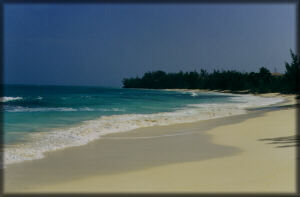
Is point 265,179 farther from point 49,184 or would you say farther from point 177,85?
point 177,85

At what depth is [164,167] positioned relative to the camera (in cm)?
628

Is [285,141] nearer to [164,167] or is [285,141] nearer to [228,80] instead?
[164,167]

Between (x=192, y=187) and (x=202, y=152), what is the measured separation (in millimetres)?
2937

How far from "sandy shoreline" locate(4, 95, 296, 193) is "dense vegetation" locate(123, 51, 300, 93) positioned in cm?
3559

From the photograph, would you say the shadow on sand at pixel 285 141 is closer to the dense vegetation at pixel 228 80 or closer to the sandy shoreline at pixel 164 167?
the sandy shoreline at pixel 164 167

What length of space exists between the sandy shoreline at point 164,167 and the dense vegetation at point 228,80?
35.6m

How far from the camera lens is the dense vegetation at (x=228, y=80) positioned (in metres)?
50.3

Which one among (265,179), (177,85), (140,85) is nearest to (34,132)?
(265,179)

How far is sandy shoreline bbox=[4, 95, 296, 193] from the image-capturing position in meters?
5.04

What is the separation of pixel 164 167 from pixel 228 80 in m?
93.4

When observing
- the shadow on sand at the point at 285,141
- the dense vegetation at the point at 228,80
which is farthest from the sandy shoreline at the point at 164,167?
the dense vegetation at the point at 228,80

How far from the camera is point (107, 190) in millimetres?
4879

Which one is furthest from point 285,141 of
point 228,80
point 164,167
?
point 228,80

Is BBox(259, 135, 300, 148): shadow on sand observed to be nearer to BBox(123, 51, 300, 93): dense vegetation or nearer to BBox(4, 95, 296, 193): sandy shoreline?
BBox(4, 95, 296, 193): sandy shoreline
